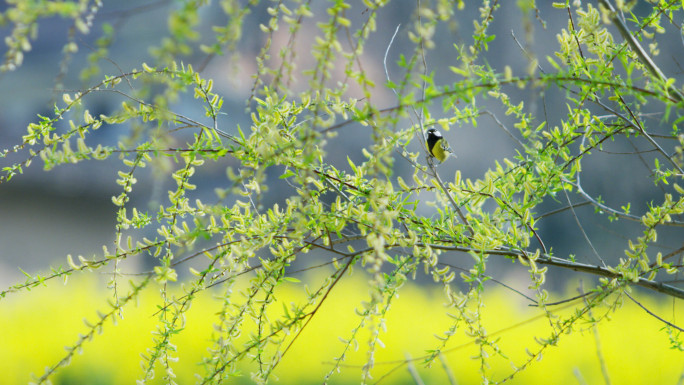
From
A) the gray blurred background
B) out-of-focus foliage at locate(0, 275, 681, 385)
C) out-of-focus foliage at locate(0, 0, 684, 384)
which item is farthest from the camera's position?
the gray blurred background

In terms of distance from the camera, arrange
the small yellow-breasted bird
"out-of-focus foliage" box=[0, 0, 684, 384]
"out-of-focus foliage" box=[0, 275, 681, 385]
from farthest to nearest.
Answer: "out-of-focus foliage" box=[0, 275, 681, 385]
the small yellow-breasted bird
"out-of-focus foliage" box=[0, 0, 684, 384]

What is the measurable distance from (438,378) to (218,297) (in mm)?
1229

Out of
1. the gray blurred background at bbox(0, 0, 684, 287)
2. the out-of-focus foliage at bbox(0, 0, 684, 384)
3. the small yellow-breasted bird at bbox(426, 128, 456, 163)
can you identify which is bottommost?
the out-of-focus foliage at bbox(0, 0, 684, 384)

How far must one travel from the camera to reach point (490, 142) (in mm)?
2971

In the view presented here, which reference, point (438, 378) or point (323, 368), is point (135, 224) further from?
point (438, 378)

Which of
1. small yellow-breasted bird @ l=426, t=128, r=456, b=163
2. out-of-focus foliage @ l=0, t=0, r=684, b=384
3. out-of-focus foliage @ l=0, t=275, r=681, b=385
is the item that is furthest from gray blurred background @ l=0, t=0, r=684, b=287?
out-of-focus foliage @ l=0, t=0, r=684, b=384

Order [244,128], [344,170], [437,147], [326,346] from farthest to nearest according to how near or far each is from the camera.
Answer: [244,128] < [326,346] < [437,147] < [344,170]

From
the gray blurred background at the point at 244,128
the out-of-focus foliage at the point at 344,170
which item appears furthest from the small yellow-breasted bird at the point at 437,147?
the gray blurred background at the point at 244,128

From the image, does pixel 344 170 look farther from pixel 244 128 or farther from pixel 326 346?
pixel 244 128

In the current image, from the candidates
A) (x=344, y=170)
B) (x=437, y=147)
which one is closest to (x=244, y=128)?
(x=437, y=147)

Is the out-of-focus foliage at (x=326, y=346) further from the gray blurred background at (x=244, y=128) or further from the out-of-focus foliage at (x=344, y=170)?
the out-of-focus foliage at (x=344, y=170)

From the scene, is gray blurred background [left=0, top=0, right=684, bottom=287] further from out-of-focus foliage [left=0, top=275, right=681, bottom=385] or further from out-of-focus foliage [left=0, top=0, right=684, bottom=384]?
out-of-focus foliage [left=0, top=0, right=684, bottom=384]

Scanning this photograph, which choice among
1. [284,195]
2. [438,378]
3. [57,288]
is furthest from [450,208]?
[284,195]

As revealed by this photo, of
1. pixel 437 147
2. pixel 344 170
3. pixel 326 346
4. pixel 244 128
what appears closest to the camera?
pixel 344 170
